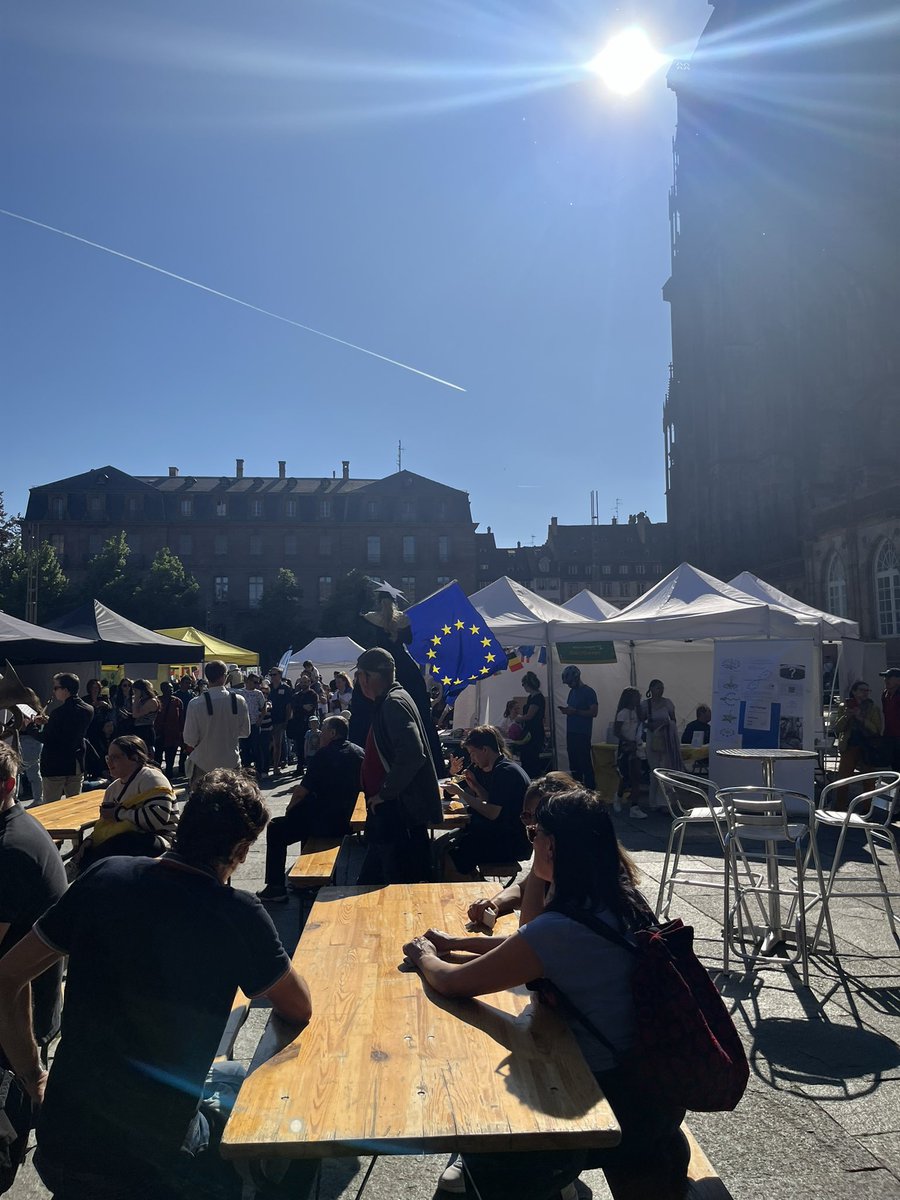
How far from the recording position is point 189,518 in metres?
75.1

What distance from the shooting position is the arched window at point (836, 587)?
110 ft

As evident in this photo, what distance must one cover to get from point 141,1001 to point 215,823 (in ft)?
1.50

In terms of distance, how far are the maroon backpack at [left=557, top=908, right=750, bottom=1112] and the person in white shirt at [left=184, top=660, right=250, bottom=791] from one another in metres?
6.98

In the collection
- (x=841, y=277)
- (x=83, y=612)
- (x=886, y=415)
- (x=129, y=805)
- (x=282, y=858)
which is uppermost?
(x=841, y=277)

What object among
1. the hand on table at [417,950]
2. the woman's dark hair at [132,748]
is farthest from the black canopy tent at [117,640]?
the hand on table at [417,950]

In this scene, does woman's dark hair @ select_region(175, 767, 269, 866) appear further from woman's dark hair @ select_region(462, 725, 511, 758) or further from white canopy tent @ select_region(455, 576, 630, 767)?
white canopy tent @ select_region(455, 576, 630, 767)

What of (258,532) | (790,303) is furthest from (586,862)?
(258,532)

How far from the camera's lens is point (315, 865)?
5.68 meters

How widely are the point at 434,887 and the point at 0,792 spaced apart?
6.39 feet

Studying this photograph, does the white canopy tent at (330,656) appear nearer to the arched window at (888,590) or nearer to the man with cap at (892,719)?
the man with cap at (892,719)

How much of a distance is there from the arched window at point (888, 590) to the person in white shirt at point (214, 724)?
26639 millimetres

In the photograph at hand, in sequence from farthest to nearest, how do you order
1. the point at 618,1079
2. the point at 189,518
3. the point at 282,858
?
the point at 189,518 < the point at 282,858 < the point at 618,1079

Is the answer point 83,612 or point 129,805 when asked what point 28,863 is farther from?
point 83,612

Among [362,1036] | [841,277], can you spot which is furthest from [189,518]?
[362,1036]
